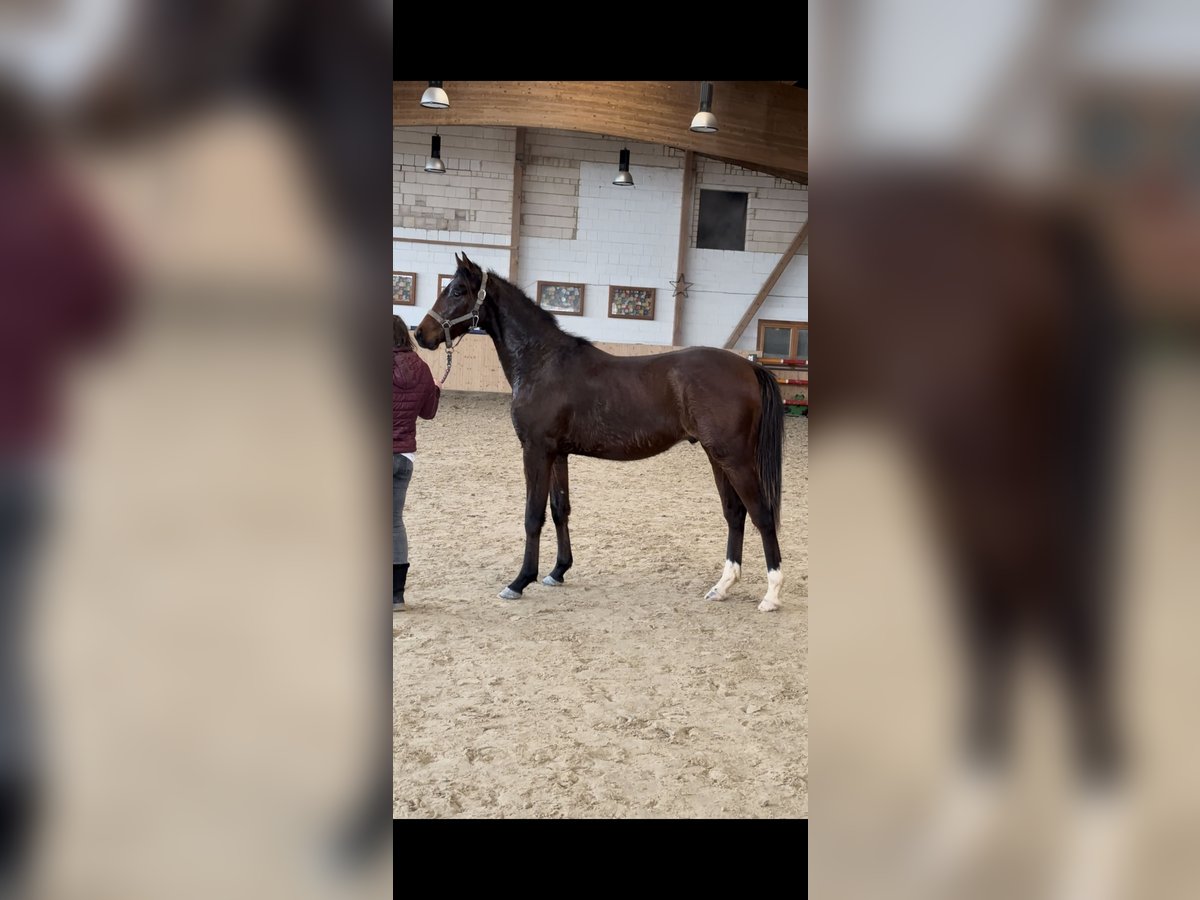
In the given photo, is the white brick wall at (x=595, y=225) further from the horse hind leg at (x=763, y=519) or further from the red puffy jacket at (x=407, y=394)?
the red puffy jacket at (x=407, y=394)

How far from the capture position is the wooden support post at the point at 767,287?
12.8 m

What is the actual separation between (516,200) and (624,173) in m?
1.63

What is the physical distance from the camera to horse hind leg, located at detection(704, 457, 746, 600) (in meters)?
4.59

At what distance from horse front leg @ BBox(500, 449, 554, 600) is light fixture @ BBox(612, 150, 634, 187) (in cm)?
818

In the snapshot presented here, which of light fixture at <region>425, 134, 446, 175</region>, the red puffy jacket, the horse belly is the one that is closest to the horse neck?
the horse belly

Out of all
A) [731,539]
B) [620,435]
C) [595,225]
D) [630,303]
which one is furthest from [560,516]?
[595,225]

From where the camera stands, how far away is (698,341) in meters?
13.0
